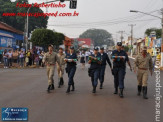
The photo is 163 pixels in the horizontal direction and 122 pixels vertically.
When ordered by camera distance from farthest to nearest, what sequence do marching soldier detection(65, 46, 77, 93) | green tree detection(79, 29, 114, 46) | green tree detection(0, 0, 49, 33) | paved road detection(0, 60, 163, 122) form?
1. green tree detection(79, 29, 114, 46)
2. green tree detection(0, 0, 49, 33)
3. marching soldier detection(65, 46, 77, 93)
4. paved road detection(0, 60, 163, 122)

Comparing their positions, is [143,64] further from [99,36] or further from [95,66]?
[99,36]

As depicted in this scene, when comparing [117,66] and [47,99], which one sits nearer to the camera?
[47,99]

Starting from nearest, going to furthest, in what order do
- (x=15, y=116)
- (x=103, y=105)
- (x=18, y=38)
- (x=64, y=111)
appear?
(x=15, y=116) < (x=64, y=111) < (x=103, y=105) < (x=18, y=38)

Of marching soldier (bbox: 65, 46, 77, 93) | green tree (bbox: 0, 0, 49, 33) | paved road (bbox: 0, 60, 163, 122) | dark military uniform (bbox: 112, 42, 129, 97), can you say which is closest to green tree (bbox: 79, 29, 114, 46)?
green tree (bbox: 0, 0, 49, 33)

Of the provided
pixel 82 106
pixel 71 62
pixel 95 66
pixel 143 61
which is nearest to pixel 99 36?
pixel 71 62

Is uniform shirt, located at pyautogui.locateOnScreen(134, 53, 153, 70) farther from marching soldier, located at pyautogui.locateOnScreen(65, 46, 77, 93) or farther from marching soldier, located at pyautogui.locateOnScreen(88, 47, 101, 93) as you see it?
marching soldier, located at pyautogui.locateOnScreen(65, 46, 77, 93)

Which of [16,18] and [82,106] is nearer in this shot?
[82,106]

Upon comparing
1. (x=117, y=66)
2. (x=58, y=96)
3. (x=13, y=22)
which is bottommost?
(x=58, y=96)

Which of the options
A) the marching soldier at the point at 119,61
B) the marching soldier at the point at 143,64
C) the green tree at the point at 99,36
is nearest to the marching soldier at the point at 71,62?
the marching soldier at the point at 119,61

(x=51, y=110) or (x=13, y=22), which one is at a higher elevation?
(x=13, y=22)

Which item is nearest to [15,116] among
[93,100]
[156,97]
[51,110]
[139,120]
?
[51,110]

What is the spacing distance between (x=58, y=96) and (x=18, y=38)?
37235 mm

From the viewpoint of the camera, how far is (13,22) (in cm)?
5581

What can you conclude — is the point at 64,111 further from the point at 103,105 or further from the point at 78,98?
the point at 78,98
